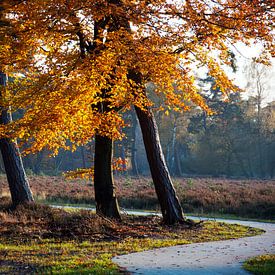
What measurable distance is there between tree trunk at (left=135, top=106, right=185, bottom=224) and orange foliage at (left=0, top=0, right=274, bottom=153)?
1.51m

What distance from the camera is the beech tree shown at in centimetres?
1087

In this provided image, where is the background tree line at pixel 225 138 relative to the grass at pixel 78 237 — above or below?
above

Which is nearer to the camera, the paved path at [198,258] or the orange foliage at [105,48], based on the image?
the paved path at [198,258]

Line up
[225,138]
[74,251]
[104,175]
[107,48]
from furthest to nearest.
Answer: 1. [225,138]
2. [104,175]
3. [107,48]
4. [74,251]

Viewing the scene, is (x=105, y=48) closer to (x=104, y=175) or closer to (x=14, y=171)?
(x=104, y=175)

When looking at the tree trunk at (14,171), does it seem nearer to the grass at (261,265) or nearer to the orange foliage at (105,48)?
the orange foliage at (105,48)

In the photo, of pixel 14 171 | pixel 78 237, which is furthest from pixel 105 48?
pixel 14 171

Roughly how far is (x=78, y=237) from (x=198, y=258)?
335cm

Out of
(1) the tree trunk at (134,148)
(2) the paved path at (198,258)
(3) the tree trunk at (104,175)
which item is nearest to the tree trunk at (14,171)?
(3) the tree trunk at (104,175)

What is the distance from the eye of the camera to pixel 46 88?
11734mm

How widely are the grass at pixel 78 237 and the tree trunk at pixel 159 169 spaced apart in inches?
18.6

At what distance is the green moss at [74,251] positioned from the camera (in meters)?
7.40

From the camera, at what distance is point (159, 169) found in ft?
46.4

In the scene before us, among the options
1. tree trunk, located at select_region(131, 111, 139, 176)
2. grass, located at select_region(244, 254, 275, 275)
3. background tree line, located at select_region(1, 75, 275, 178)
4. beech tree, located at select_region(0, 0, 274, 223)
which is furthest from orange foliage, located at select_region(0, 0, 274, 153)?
tree trunk, located at select_region(131, 111, 139, 176)
